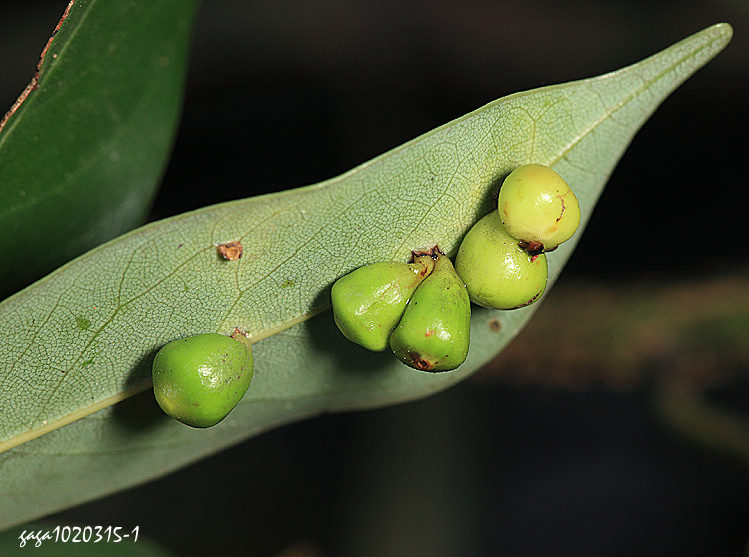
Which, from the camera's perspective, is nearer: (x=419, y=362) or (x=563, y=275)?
(x=419, y=362)

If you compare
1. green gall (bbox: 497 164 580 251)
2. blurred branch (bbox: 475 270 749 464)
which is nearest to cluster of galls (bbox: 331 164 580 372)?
green gall (bbox: 497 164 580 251)

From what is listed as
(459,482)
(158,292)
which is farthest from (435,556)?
(158,292)

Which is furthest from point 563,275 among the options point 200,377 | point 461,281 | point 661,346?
point 200,377

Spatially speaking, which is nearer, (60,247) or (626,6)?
(60,247)

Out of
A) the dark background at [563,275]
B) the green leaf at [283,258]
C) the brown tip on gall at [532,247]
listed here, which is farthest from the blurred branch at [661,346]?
the brown tip on gall at [532,247]

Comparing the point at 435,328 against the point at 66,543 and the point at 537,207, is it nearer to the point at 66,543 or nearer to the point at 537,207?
the point at 537,207

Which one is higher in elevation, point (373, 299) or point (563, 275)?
point (563, 275)

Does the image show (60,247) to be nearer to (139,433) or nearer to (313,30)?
(139,433)
